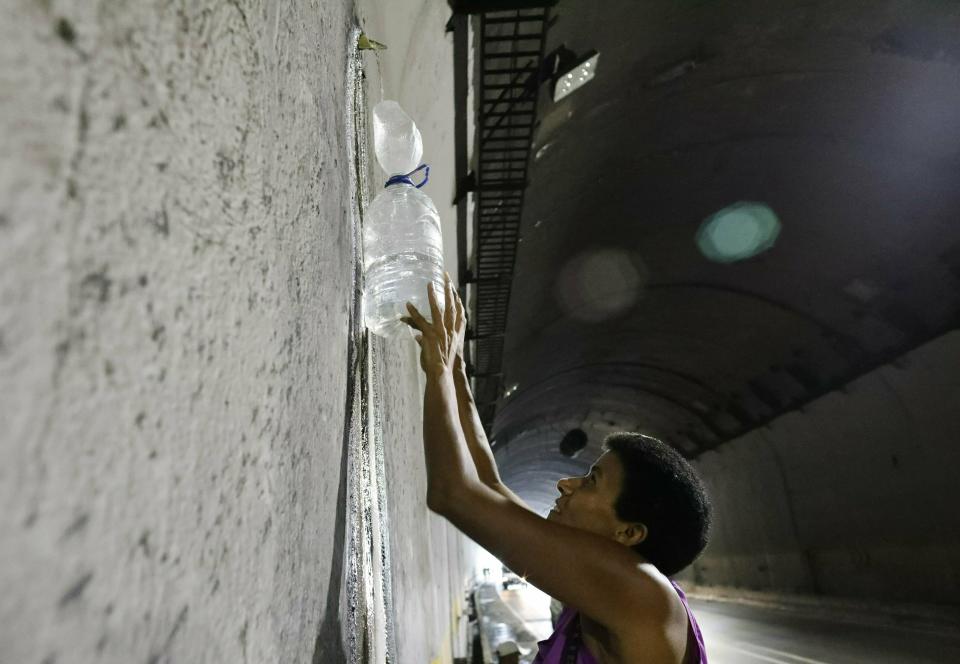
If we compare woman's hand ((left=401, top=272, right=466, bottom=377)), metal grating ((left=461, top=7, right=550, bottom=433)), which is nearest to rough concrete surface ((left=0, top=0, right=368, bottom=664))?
woman's hand ((left=401, top=272, right=466, bottom=377))

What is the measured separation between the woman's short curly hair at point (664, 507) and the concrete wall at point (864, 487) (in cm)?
873

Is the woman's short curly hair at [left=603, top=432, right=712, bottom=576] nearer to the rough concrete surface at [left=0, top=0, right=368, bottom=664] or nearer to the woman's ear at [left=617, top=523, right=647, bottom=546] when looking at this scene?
the woman's ear at [left=617, top=523, right=647, bottom=546]

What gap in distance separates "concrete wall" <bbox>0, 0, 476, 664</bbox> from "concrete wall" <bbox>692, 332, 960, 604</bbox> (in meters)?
10.1

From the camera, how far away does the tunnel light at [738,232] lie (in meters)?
8.84

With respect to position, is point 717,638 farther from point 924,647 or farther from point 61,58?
point 61,58

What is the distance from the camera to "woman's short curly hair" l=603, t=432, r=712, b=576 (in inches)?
76.7

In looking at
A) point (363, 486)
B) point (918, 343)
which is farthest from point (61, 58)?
point (918, 343)

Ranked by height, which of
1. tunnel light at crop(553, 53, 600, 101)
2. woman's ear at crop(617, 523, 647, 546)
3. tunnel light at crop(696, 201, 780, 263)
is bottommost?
woman's ear at crop(617, 523, 647, 546)

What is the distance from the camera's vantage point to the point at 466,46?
4.07m

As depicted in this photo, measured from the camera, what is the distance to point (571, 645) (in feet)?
6.41

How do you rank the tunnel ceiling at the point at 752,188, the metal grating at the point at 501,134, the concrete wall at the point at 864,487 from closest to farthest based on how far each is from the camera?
the metal grating at the point at 501,134
the tunnel ceiling at the point at 752,188
the concrete wall at the point at 864,487

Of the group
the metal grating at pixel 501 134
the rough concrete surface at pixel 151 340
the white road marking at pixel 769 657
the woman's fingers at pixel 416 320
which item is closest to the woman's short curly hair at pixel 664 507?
the woman's fingers at pixel 416 320

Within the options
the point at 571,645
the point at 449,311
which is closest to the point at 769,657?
the point at 571,645

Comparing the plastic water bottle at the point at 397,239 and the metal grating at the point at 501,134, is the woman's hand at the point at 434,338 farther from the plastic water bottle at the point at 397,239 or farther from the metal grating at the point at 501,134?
the metal grating at the point at 501,134
